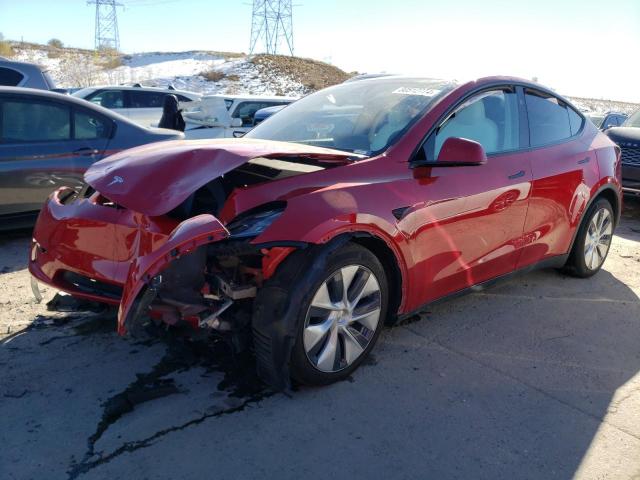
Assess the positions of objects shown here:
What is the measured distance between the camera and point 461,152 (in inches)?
128

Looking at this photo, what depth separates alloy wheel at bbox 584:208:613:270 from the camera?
4926mm

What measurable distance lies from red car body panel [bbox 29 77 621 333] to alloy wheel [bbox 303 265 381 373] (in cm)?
24

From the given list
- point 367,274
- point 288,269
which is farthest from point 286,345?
point 367,274

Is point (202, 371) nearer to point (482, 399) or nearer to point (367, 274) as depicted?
point (367, 274)

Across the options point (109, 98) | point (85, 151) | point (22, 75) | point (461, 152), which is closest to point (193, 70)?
point (109, 98)

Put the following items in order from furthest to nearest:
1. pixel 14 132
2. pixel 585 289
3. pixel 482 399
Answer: pixel 14 132, pixel 585 289, pixel 482 399

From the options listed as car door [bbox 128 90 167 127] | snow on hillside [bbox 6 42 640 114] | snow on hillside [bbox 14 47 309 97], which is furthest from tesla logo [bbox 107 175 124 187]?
snow on hillside [bbox 14 47 309 97]

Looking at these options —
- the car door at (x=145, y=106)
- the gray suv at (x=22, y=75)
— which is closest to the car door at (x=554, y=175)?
Answer: the gray suv at (x=22, y=75)

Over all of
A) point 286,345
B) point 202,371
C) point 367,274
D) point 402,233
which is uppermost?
point 402,233

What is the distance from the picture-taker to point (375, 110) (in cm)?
378

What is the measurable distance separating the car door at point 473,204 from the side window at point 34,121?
401 centimetres

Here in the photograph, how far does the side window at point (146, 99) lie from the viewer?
12.9 m

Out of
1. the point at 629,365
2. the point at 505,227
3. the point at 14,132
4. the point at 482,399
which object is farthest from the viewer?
the point at 14,132

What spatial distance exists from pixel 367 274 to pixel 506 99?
191 cm
